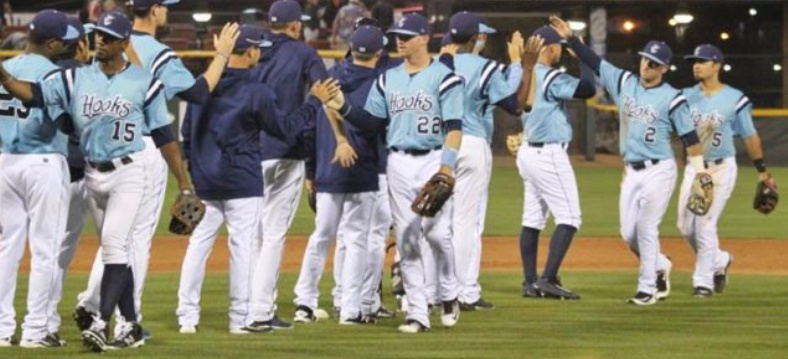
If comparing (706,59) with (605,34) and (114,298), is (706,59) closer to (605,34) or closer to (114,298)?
(114,298)

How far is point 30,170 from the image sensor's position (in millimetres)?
9102

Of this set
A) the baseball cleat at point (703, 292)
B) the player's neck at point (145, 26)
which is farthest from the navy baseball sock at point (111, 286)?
the baseball cleat at point (703, 292)

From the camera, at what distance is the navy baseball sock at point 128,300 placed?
29.4ft

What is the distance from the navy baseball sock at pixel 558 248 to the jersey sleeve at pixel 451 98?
2.57 meters

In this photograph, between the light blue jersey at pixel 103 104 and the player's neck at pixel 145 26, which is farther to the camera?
the player's neck at pixel 145 26

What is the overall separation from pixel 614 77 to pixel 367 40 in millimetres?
2327

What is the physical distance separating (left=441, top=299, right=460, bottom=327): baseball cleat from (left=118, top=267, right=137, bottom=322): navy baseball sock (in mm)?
1955

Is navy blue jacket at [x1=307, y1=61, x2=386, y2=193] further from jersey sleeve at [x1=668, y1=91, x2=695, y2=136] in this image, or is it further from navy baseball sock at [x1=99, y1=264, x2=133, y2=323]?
jersey sleeve at [x1=668, y1=91, x2=695, y2=136]

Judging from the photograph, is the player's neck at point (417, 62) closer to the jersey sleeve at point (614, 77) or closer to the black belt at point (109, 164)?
the black belt at point (109, 164)

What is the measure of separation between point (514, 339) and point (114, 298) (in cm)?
220

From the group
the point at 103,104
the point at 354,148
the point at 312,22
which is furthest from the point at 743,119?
the point at 312,22

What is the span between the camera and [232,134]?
9.77 metres

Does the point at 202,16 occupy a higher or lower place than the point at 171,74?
lower

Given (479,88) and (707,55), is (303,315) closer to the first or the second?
(479,88)
